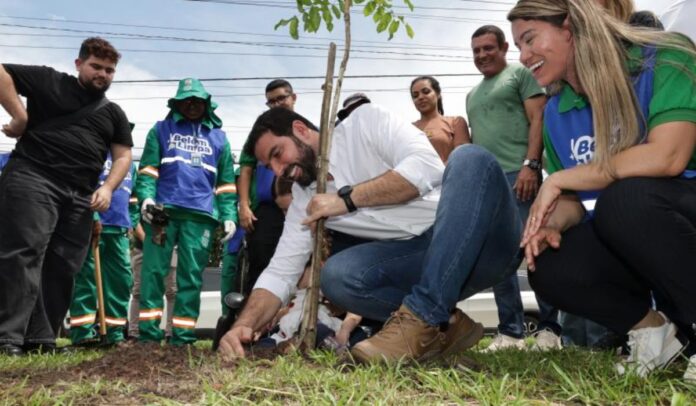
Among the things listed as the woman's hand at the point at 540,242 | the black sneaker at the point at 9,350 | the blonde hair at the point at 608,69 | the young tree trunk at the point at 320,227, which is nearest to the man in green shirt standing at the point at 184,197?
the black sneaker at the point at 9,350

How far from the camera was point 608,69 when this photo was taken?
2217 millimetres

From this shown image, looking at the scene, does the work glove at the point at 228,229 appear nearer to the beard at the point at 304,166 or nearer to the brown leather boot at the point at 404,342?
the beard at the point at 304,166

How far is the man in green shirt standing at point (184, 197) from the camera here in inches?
206

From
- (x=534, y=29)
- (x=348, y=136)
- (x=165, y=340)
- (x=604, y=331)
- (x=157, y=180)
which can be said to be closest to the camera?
(x=534, y=29)

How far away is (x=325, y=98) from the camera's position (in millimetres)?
2969

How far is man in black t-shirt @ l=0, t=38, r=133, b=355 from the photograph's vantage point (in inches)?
156

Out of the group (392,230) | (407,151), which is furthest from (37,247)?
(407,151)

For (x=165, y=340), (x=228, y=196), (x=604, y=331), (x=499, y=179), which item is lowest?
(x=165, y=340)

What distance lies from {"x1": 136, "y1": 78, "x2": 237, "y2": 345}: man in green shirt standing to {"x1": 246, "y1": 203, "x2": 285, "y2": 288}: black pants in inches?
24.5

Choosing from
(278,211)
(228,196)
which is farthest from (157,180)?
(278,211)

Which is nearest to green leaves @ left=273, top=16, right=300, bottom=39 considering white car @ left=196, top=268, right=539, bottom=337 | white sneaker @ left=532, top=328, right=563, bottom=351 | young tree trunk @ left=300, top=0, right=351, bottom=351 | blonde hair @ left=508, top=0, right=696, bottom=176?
young tree trunk @ left=300, top=0, right=351, bottom=351

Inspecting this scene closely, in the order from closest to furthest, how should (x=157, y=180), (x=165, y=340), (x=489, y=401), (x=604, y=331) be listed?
(x=489, y=401), (x=604, y=331), (x=157, y=180), (x=165, y=340)

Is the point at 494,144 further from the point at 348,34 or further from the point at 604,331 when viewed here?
the point at 348,34

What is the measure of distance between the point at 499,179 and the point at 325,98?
3.10 ft
